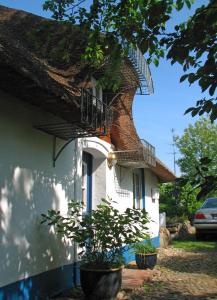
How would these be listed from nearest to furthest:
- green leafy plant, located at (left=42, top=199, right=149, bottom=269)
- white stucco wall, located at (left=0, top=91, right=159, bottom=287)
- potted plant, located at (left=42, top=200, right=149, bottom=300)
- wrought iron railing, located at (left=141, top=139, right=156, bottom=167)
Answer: white stucco wall, located at (left=0, top=91, right=159, bottom=287) → potted plant, located at (left=42, top=200, right=149, bottom=300) → green leafy plant, located at (left=42, top=199, right=149, bottom=269) → wrought iron railing, located at (left=141, top=139, right=156, bottom=167)

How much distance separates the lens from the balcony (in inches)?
251

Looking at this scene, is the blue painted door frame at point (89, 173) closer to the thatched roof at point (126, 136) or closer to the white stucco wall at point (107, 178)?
the white stucco wall at point (107, 178)

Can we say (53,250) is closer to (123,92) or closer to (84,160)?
(84,160)

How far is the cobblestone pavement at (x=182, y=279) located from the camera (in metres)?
7.61

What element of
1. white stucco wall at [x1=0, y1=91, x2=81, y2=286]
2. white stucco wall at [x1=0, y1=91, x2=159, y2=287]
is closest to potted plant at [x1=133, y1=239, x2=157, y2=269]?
white stucco wall at [x1=0, y1=91, x2=159, y2=287]

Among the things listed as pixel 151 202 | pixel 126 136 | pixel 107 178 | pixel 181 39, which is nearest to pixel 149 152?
pixel 126 136

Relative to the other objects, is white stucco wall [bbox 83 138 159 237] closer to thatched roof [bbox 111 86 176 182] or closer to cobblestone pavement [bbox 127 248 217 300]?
thatched roof [bbox 111 86 176 182]

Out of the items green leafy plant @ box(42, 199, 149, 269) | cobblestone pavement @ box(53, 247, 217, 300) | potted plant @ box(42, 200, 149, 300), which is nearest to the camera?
potted plant @ box(42, 200, 149, 300)

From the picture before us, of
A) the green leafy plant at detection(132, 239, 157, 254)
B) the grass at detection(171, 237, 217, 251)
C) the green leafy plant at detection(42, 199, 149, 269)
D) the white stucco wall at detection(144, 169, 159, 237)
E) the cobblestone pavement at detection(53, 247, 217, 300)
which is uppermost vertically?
the white stucco wall at detection(144, 169, 159, 237)

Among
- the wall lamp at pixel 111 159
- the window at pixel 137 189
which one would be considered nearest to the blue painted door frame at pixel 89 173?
the wall lamp at pixel 111 159

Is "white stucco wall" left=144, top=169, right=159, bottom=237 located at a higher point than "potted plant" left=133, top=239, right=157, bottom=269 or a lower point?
higher

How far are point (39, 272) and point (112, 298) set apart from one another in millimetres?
1249

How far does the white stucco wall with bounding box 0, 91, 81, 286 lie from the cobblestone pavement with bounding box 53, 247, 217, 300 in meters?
0.93

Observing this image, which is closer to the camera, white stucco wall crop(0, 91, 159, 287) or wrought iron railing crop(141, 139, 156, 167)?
white stucco wall crop(0, 91, 159, 287)
